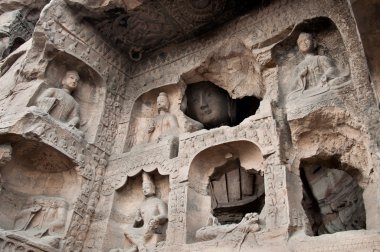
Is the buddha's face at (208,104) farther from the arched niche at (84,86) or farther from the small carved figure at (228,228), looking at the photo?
the small carved figure at (228,228)

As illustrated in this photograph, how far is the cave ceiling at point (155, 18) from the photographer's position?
7.41 metres

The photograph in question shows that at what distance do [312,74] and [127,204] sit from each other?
342 cm

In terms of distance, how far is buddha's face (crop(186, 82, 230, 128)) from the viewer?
8.01 metres

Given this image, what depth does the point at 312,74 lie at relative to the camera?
6355 millimetres

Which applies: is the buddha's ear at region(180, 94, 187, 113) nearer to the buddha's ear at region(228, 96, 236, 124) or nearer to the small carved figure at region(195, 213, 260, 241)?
the buddha's ear at region(228, 96, 236, 124)

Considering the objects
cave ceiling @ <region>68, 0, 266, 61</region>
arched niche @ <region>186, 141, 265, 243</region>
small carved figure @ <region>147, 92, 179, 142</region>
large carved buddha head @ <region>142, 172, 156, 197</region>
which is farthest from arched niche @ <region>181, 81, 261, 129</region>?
large carved buddha head @ <region>142, 172, 156, 197</region>

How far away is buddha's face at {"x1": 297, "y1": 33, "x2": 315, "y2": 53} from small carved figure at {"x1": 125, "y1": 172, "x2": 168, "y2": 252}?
304cm

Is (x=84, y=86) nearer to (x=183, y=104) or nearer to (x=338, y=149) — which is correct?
(x=183, y=104)

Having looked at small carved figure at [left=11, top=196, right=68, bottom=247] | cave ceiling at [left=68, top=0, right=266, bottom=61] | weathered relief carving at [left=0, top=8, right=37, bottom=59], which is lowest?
small carved figure at [left=11, top=196, right=68, bottom=247]

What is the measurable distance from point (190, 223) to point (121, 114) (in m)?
2.93

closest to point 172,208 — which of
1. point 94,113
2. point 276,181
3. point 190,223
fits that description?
point 190,223

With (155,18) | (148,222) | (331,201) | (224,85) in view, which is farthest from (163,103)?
(331,201)

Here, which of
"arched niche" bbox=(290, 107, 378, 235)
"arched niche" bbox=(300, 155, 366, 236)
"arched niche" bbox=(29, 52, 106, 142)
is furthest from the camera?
"arched niche" bbox=(29, 52, 106, 142)

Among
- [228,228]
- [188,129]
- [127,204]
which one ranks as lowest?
[228,228]
